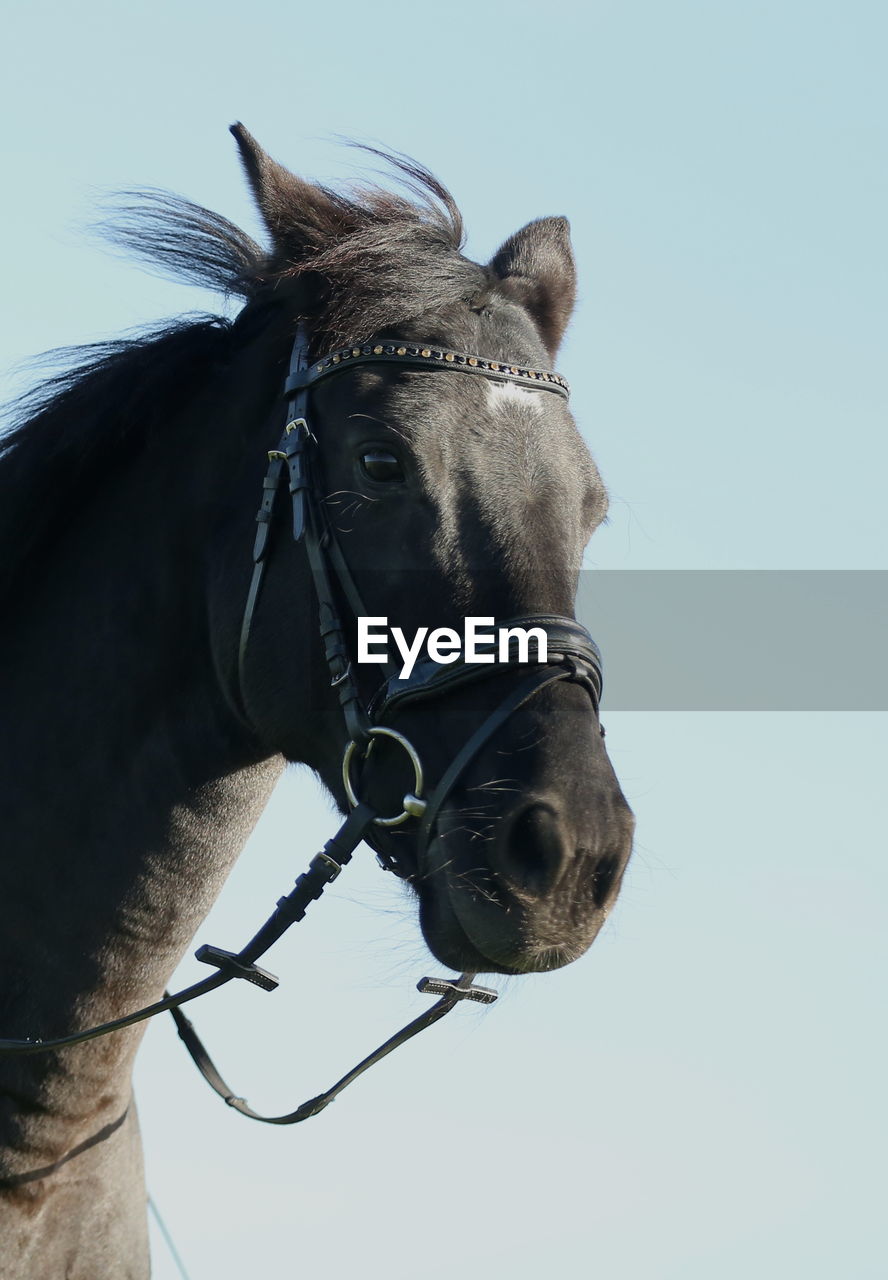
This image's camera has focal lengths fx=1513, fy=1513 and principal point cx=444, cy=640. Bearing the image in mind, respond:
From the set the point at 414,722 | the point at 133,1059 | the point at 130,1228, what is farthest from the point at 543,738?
the point at 130,1228

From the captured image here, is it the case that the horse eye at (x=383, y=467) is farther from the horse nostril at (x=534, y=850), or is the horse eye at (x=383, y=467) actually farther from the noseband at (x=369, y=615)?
the horse nostril at (x=534, y=850)

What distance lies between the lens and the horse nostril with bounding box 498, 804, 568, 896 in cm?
347

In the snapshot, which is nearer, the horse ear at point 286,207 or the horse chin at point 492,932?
the horse chin at point 492,932

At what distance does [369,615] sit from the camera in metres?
4.00

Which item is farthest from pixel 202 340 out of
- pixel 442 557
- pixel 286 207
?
pixel 442 557

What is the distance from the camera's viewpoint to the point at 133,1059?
→ 4.47 metres

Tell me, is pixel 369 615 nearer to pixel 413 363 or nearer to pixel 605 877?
pixel 413 363

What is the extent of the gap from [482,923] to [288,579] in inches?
45.9

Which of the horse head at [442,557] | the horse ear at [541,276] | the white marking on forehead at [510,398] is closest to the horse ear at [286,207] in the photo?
the horse head at [442,557]

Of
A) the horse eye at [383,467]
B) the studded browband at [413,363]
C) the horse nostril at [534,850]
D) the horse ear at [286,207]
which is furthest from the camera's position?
the horse ear at [286,207]

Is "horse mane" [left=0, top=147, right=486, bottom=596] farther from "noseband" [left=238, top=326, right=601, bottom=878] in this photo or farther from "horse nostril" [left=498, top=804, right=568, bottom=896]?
"horse nostril" [left=498, top=804, right=568, bottom=896]

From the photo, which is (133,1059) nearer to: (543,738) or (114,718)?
(114,718)

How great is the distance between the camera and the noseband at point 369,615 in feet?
12.2

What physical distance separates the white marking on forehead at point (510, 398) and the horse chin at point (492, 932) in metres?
1.23
